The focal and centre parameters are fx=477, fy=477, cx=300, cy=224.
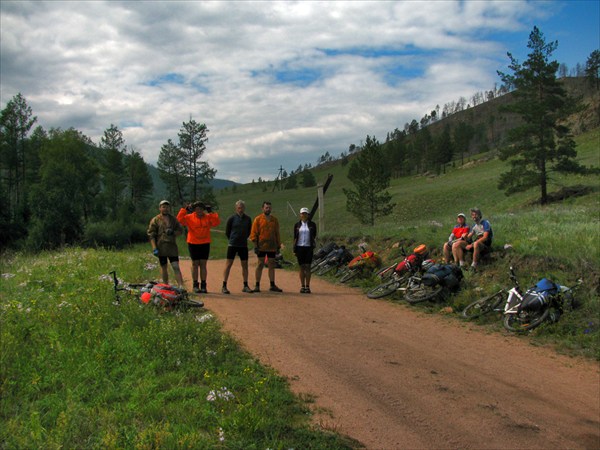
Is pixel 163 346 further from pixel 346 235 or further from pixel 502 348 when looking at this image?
pixel 346 235

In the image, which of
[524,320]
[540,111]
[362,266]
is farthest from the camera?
[540,111]

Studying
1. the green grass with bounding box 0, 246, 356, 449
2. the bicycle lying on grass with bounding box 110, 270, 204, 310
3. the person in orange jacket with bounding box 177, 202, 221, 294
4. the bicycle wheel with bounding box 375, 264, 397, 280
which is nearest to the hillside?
the bicycle wheel with bounding box 375, 264, 397, 280

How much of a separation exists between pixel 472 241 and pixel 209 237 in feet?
19.7

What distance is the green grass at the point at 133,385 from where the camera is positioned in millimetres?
3957

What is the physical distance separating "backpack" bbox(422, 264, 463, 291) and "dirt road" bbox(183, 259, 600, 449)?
0.96 metres

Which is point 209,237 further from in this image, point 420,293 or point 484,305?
point 484,305

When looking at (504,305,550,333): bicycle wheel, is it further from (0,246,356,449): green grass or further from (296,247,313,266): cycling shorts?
(296,247,313,266): cycling shorts

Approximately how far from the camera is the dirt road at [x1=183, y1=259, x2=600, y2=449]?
14.2 ft

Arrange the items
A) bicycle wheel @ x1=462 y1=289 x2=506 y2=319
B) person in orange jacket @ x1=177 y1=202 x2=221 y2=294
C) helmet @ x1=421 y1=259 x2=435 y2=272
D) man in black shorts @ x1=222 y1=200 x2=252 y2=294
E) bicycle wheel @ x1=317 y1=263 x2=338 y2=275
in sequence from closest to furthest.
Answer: bicycle wheel @ x1=462 y1=289 x2=506 y2=319, person in orange jacket @ x1=177 y1=202 x2=221 y2=294, helmet @ x1=421 y1=259 x2=435 y2=272, man in black shorts @ x1=222 y1=200 x2=252 y2=294, bicycle wheel @ x1=317 y1=263 x2=338 y2=275

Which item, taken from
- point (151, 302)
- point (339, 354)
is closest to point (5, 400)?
point (151, 302)

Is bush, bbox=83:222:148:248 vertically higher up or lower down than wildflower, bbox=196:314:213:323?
lower down

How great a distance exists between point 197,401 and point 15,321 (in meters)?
4.37

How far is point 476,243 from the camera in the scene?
10.3 meters

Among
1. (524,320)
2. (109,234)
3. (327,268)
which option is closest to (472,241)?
(524,320)
